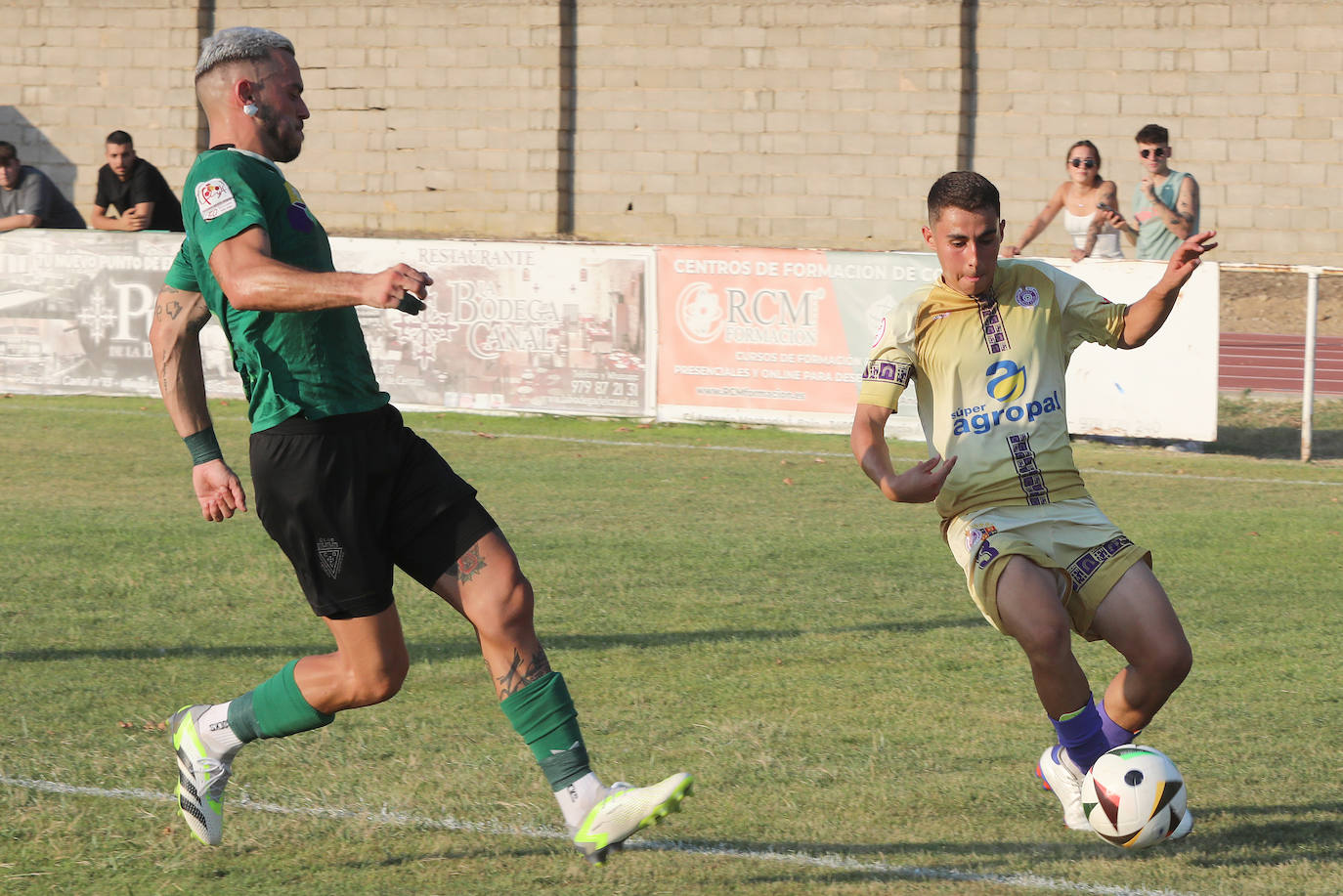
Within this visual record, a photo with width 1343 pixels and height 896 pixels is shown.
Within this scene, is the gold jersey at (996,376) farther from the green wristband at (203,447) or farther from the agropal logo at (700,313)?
the agropal logo at (700,313)

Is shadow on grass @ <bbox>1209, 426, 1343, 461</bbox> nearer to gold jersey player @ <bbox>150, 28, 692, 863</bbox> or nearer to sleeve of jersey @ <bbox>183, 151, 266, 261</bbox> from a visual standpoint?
gold jersey player @ <bbox>150, 28, 692, 863</bbox>

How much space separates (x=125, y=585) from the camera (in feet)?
26.0

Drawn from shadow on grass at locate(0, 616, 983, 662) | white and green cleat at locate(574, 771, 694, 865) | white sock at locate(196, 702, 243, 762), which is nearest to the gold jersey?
white and green cleat at locate(574, 771, 694, 865)

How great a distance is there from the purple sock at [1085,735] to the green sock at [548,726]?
4.52 ft

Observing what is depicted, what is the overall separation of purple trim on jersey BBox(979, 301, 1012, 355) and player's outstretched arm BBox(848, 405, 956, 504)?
361mm

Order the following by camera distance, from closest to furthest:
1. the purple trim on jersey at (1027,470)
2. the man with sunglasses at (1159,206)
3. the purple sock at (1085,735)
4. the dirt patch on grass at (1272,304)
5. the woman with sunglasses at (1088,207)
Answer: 1. the purple sock at (1085,735)
2. the purple trim on jersey at (1027,470)
3. the man with sunglasses at (1159,206)
4. the woman with sunglasses at (1088,207)
5. the dirt patch on grass at (1272,304)

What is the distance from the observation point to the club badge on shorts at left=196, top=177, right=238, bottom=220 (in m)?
3.94

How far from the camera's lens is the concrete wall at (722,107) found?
2262cm

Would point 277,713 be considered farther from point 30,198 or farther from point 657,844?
point 30,198

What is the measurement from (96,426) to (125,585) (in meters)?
6.40

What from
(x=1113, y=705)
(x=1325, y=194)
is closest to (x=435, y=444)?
(x=1113, y=705)

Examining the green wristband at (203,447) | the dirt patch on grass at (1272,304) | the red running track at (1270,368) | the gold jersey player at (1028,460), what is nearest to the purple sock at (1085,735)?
the gold jersey player at (1028,460)

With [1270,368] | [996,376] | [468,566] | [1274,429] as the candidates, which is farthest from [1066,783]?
[1270,368]

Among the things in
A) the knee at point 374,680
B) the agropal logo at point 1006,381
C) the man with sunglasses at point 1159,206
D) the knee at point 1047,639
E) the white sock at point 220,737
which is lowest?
the white sock at point 220,737
